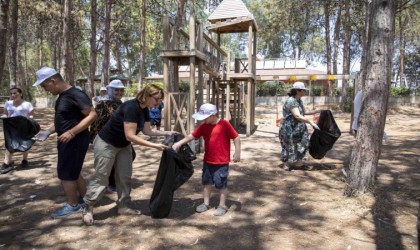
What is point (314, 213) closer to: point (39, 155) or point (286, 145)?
point (286, 145)

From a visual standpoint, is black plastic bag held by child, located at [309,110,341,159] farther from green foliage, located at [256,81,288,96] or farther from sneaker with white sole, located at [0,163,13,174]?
green foliage, located at [256,81,288,96]

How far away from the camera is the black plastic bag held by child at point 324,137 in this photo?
611 centimetres

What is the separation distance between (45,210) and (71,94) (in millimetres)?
1655

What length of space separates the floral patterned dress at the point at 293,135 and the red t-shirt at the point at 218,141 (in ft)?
7.72

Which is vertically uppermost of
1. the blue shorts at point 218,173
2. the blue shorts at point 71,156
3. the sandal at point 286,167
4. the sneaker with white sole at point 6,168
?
the blue shorts at point 71,156

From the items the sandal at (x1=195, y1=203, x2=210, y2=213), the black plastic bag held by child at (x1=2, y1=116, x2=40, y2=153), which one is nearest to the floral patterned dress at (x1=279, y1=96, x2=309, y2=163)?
the sandal at (x1=195, y1=203, x2=210, y2=213)

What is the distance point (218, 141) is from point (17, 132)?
4.00 m

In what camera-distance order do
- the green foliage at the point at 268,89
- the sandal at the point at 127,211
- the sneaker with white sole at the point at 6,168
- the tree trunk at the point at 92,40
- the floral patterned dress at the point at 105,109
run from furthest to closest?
the green foliage at the point at 268,89
the tree trunk at the point at 92,40
the sneaker with white sole at the point at 6,168
the floral patterned dress at the point at 105,109
the sandal at the point at 127,211

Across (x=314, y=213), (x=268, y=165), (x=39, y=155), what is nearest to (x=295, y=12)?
(x=268, y=165)

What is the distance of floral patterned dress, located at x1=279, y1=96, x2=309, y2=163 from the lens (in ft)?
20.0

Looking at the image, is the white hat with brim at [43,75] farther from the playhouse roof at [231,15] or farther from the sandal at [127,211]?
the playhouse roof at [231,15]

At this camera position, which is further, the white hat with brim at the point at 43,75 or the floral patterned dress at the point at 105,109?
the floral patterned dress at the point at 105,109

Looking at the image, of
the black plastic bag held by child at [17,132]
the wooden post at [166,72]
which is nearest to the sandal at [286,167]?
the wooden post at [166,72]

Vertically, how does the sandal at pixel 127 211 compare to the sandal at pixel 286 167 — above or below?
below
